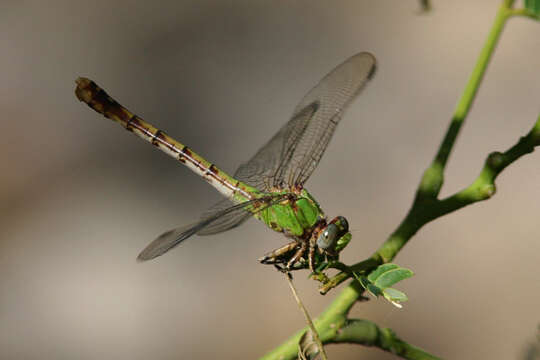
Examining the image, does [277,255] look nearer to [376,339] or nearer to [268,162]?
[376,339]

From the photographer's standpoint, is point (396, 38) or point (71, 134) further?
point (396, 38)

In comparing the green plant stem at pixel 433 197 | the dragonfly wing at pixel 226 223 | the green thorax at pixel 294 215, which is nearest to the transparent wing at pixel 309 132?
the green thorax at pixel 294 215

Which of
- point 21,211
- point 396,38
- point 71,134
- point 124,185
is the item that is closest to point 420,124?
point 396,38

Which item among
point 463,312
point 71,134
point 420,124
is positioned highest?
point 71,134

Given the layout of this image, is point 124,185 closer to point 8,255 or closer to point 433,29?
point 8,255

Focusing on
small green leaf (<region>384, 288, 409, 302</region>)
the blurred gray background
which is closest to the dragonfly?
small green leaf (<region>384, 288, 409, 302</region>)

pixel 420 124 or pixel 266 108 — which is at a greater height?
pixel 266 108

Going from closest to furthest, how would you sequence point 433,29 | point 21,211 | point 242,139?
1. point 21,211
2. point 242,139
3. point 433,29
